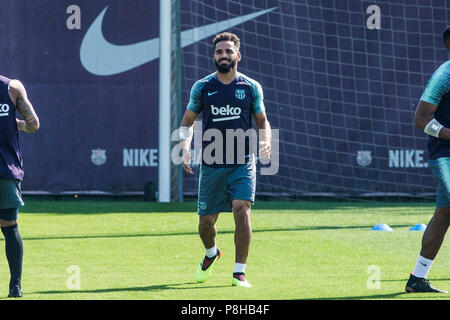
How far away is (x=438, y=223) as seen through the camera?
7.06 meters

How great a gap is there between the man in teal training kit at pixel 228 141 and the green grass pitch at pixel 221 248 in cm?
56

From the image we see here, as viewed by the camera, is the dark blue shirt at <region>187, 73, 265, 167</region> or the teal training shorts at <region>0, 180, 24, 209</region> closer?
the teal training shorts at <region>0, 180, 24, 209</region>

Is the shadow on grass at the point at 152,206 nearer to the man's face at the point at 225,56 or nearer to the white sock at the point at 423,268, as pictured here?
the man's face at the point at 225,56

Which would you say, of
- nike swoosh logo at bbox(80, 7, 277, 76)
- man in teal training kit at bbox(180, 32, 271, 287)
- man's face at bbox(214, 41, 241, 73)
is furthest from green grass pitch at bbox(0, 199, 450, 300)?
nike swoosh logo at bbox(80, 7, 277, 76)

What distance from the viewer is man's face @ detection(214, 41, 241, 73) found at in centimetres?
764

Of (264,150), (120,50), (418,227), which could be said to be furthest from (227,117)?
(120,50)

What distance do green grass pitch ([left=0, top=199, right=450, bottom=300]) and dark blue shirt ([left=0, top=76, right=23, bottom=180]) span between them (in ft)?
3.15

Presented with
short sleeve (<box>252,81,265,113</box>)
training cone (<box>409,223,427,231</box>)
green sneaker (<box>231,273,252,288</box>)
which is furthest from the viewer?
training cone (<box>409,223,427,231</box>)

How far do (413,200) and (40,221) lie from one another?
7586 millimetres

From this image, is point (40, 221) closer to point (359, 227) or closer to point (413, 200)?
point (359, 227)

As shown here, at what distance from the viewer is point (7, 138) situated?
691 cm

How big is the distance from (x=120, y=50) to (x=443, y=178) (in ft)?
35.5

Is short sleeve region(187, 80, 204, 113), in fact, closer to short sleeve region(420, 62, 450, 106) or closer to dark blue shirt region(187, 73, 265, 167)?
dark blue shirt region(187, 73, 265, 167)

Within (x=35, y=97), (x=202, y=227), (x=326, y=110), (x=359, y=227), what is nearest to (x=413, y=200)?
(x=326, y=110)
